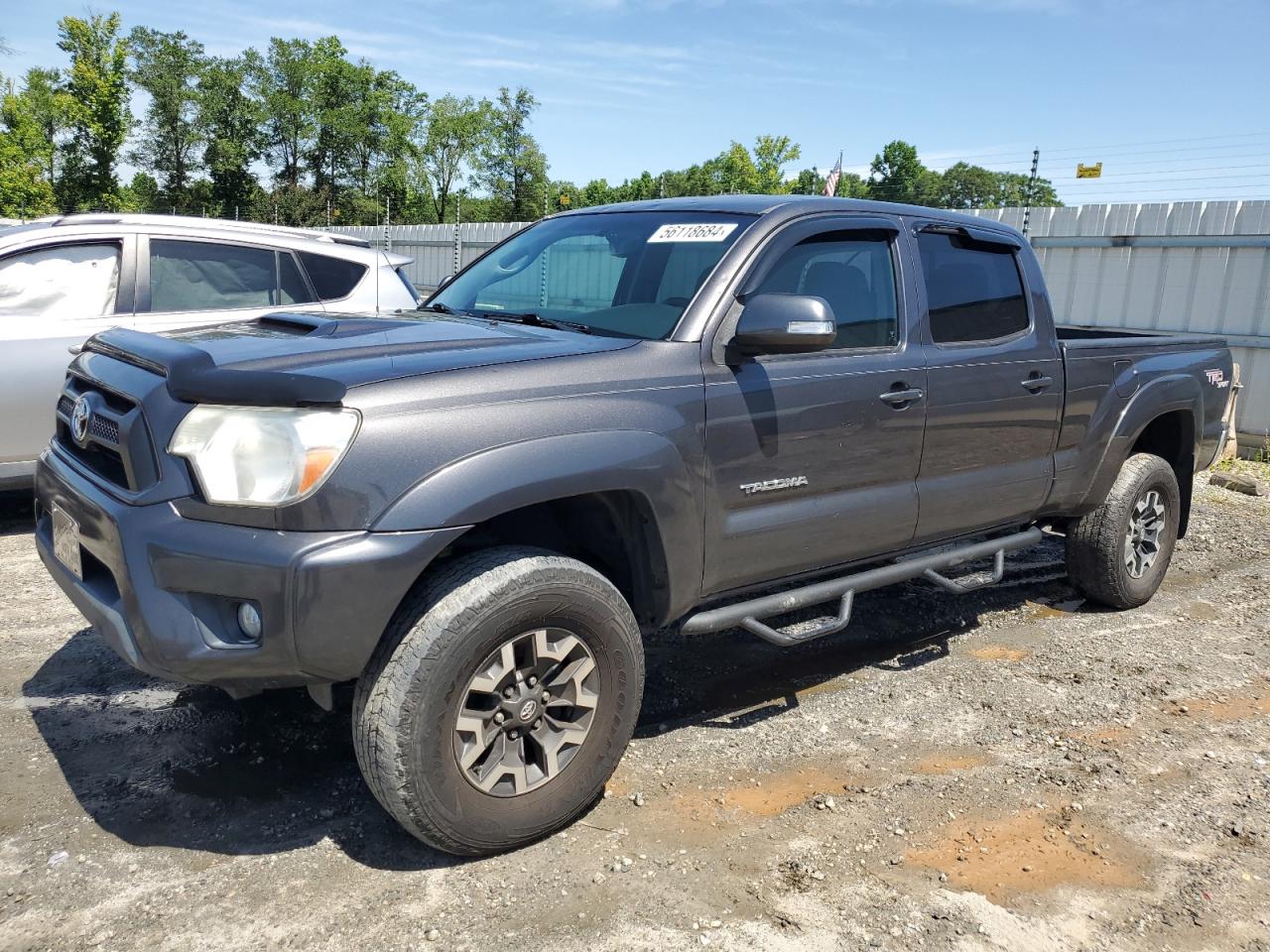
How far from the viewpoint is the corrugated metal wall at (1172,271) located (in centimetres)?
1000

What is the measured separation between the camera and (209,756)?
3.32m

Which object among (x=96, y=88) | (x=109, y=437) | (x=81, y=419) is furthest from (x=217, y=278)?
(x=96, y=88)

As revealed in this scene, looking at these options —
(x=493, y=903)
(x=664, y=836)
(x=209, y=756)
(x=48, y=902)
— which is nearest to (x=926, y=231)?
(x=664, y=836)

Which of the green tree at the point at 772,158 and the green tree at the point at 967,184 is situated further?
the green tree at the point at 967,184

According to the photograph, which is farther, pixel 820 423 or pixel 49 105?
pixel 49 105

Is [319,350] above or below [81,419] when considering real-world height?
above

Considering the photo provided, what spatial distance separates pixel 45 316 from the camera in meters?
5.66

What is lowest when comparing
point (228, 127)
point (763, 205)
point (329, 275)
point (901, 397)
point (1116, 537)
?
point (1116, 537)

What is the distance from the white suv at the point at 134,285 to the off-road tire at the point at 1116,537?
4.39 m

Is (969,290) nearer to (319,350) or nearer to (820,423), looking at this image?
(820,423)

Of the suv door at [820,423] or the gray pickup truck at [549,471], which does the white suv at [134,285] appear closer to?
the gray pickup truck at [549,471]

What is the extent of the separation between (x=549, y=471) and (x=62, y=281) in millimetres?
4489

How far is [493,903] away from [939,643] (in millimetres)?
2913

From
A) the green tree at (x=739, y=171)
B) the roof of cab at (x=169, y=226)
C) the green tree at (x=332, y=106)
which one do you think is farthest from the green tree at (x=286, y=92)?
the roof of cab at (x=169, y=226)
